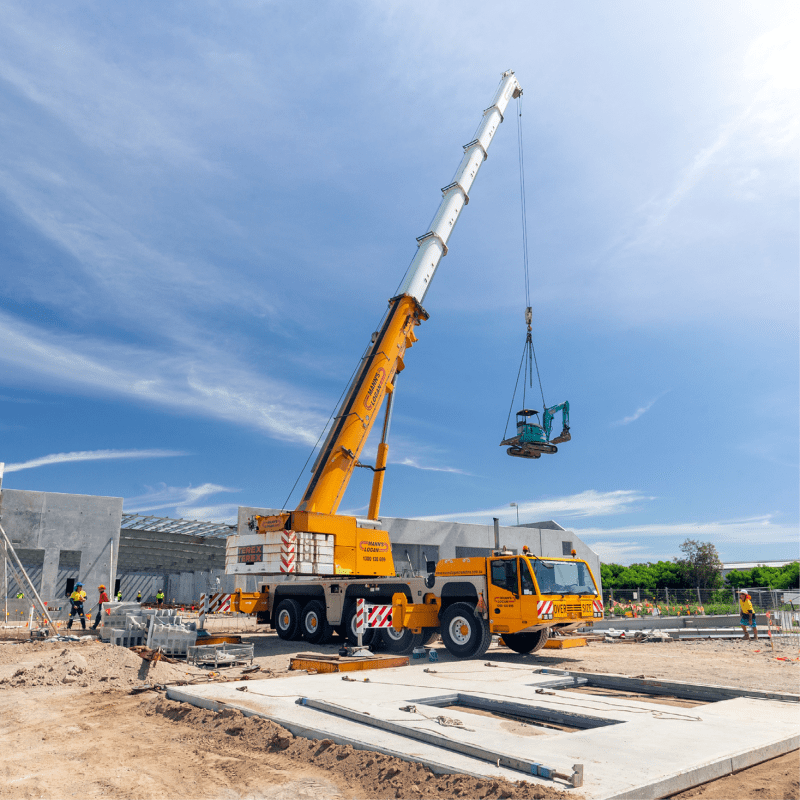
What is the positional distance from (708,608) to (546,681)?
23.2 meters

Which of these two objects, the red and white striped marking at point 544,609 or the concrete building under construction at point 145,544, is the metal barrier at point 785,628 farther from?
the concrete building under construction at point 145,544

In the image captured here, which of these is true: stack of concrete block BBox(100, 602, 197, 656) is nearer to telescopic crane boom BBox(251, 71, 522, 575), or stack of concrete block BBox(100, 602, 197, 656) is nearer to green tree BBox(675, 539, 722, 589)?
telescopic crane boom BBox(251, 71, 522, 575)

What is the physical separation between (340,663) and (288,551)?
3.84 meters

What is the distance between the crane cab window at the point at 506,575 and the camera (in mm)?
12812

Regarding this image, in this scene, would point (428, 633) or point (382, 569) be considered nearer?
point (428, 633)

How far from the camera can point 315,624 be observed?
16516mm

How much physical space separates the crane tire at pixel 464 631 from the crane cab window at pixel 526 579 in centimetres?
125

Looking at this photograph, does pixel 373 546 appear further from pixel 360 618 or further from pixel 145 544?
pixel 145 544

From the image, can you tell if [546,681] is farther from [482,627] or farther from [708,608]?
[708,608]

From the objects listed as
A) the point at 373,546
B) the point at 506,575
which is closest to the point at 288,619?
the point at 373,546

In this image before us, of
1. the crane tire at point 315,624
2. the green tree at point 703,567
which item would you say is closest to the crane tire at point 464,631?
the crane tire at point 315,624

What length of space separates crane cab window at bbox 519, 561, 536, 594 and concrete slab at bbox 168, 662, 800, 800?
2905 millimetres

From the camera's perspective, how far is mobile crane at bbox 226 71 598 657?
512 inches

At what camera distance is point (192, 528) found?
109 ft
